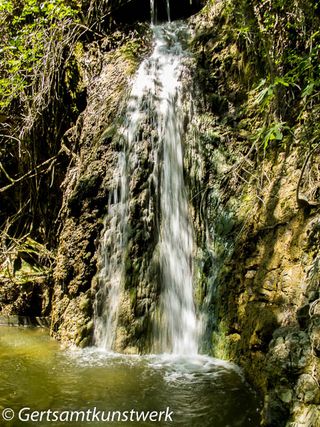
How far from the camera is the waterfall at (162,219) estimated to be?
402cm

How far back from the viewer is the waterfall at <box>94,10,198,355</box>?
13.2 feet

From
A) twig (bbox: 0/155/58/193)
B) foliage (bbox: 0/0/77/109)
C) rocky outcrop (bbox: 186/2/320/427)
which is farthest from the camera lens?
twig (bbox: 0/155/58/193)

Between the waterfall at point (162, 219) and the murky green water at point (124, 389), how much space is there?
36 cm

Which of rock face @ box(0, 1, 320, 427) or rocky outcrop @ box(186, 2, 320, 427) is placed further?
rock face @ box(0, 1, 320, 427)

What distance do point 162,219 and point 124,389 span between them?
1915 millimetres

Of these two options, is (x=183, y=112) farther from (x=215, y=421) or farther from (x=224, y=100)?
(x=215, y=421)

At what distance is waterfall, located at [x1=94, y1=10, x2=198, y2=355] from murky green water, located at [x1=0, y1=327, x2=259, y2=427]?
0.36m

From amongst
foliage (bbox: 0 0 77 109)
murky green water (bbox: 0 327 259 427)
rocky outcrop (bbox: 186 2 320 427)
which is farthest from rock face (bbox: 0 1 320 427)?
foliage (bbox: 0 0 77 109)

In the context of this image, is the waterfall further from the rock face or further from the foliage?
the foliage

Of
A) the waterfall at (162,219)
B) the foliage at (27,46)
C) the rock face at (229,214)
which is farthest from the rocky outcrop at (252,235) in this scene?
the foliage at (27,46)

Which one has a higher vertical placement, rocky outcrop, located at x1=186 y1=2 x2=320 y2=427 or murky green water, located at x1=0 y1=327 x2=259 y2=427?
rocky outcrop, located at x1=186 y1=2 x2=320 y2=427

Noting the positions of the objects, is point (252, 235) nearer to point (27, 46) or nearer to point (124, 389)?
point (124, 389)

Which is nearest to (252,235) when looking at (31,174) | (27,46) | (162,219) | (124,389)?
(162,219)

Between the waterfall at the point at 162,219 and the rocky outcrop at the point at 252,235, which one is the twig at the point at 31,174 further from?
the rocky outcrop at the point at 252,235
